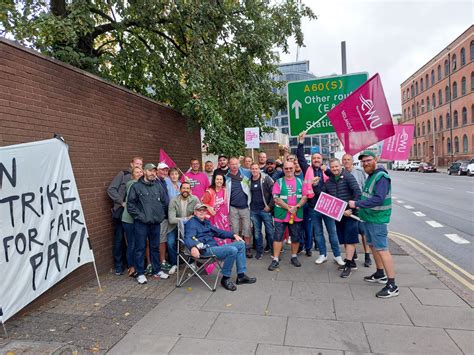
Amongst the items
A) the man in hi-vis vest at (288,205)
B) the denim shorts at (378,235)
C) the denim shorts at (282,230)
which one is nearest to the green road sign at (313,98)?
the man in hi-vis vest at (288,205)

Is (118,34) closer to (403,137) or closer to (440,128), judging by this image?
(403,137)

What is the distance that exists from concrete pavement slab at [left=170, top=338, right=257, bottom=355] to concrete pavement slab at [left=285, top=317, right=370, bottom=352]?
43 cm

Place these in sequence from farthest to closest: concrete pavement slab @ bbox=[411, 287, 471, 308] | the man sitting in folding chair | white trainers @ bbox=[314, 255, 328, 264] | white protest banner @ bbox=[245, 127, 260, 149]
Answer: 1. white protest banner @ bbox=[245, 127, 260, 149]
2. white trainers @ bbox=[314, 255, 328, 264]
3. the man sitting in folding chair
4. concrete pavement slab @ bbox=[411, 287, 471, 308]

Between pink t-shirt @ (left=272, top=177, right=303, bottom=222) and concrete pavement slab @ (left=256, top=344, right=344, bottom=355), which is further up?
pink t-shirt @ (left=272, top=177, right=303, bottom=222)

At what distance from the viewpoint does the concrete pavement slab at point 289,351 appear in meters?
3.34

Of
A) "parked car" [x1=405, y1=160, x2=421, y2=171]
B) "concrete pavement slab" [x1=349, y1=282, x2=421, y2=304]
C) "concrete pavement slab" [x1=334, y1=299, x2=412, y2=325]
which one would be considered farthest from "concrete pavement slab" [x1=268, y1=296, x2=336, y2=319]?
"parked car" [x1=405, y1=160, x2=421, y2=171]

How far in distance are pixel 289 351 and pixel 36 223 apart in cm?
316

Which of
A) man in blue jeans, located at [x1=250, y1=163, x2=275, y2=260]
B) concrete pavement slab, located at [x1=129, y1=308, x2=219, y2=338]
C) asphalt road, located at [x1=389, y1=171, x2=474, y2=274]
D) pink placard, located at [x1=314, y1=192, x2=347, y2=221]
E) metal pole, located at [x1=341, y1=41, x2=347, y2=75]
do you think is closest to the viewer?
concrete pavement slab, located at [x1=129, y1=308, x2=219, y2=338]

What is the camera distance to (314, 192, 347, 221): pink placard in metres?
5.49

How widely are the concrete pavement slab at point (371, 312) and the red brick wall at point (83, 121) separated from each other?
376 centimetres

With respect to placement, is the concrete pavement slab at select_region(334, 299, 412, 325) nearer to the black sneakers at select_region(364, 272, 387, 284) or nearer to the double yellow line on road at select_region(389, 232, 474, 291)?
the black sneakers at select_region(364, 272, 387, 284)

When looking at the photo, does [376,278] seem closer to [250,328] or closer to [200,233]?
[250,328]

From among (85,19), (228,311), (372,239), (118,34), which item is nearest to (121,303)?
(228,311)

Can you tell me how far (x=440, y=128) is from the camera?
58062mm
